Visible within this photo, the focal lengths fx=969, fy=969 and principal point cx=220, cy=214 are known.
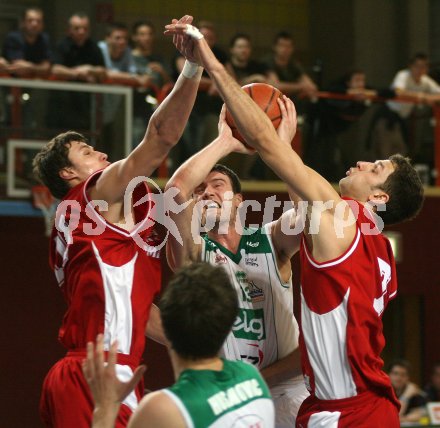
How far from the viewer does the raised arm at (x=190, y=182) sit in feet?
16.8

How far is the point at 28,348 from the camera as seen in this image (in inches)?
385

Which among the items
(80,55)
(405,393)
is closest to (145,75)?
(80,55)

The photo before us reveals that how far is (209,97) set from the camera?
9922 mm

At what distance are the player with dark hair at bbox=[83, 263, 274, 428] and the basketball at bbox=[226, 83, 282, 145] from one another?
2061 mm

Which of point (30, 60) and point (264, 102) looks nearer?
point (264, 102)

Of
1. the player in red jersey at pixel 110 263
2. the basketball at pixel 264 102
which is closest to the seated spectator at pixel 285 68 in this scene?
the basketball at pixel 264 102

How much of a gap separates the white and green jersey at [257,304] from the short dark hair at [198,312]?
6.54 ft

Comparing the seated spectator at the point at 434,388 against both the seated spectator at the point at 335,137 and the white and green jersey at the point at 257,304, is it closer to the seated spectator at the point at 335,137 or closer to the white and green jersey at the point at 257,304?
the seated spectator at the point at 335,137

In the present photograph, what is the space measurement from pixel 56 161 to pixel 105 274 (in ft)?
2.34

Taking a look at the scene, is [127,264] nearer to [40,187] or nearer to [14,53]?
[40,187]

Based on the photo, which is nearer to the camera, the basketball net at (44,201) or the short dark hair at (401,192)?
the short dark hair at (401,192)

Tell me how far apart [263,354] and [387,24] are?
11.0 m

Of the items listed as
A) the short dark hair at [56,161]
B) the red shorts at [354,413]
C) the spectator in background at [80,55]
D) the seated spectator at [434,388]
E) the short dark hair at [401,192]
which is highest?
the spectator in background at [80,55]

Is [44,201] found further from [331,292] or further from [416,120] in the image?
[331,292]
